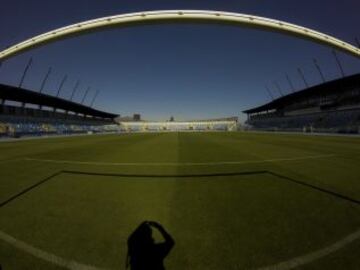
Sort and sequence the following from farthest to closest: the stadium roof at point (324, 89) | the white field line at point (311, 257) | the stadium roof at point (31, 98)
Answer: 1. the stadium roof at point (324, 89)
2. the stadium roof at point (31, 98)
3. the white field line at point (311, 257)

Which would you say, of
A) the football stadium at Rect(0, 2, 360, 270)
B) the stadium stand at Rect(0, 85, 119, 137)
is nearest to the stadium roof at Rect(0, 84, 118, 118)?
the stadium stand at Rect(0, 85, 119, 137)

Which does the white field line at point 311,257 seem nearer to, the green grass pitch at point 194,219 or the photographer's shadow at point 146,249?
the green grass pitch at point 194,219

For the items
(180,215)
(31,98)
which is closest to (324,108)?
(180,215)

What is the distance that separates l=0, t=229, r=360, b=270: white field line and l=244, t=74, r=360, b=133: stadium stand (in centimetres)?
5555

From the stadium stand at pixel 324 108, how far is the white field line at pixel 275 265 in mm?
55555

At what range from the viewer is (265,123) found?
113 m

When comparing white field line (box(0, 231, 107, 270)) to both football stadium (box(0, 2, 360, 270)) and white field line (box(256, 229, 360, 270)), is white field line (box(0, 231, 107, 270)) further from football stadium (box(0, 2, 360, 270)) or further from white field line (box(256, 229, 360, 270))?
white field line (box(256, 229, 360, 270))

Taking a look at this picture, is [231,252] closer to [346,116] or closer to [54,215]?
[54,215]

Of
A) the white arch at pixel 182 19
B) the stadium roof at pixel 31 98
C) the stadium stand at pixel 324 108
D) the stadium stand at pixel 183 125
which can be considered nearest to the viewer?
the white arch at pixel 182 19

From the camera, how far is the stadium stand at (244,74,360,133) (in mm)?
61250

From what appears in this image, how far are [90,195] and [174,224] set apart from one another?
3274 millimetres

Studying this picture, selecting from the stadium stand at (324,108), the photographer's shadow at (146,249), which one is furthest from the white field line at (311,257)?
the stadium stand at (324,108)

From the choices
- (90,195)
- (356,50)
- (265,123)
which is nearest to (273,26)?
(356,50)

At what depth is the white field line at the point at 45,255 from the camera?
3.21 m
